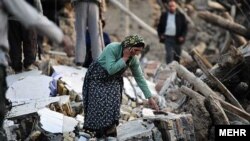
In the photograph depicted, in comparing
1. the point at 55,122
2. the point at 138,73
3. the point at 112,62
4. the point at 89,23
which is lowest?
the point at 55,122

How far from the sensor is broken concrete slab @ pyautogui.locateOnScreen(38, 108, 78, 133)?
292 inches

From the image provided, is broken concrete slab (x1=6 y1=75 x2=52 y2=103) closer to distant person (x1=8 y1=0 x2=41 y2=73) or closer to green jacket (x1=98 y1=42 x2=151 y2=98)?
distant person (x1=8 y1=0 x2=41 y2=73)

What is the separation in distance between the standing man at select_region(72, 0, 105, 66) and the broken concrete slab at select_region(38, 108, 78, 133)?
61.4 inches

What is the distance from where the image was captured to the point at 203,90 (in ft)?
27.7

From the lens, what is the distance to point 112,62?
259 inches

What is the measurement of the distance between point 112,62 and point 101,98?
1.54 feet

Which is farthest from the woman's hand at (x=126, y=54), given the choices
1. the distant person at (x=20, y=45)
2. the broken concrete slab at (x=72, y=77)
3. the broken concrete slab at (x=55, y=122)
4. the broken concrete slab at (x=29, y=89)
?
the distant person at (x=20, y=45)

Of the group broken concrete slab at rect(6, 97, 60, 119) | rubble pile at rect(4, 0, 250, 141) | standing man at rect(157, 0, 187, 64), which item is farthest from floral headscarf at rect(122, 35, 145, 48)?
standing man at rect(157, 0, 187, 64)

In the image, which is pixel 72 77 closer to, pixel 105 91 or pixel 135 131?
pixel 135 131

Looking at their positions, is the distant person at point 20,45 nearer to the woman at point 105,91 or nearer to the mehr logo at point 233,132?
the woman at point 105,91

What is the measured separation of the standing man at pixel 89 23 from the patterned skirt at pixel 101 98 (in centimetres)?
226

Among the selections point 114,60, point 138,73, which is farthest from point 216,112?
point 114,60

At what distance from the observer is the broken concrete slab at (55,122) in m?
7.42

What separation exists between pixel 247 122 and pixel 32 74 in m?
3.48
